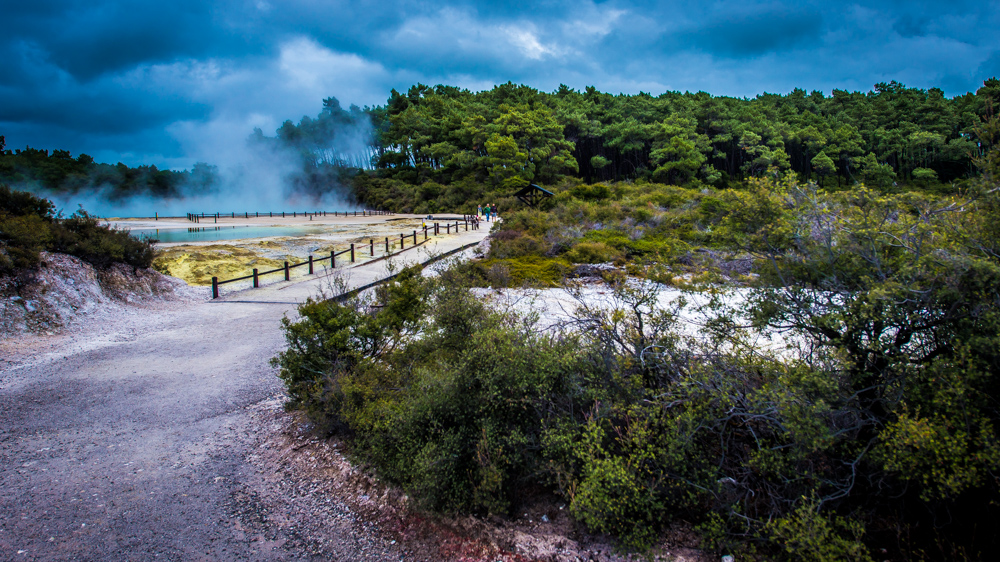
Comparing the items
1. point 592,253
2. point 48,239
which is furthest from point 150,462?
Answer: point 592,253

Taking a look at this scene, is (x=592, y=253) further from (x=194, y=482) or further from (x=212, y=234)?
(x=212, y=234)

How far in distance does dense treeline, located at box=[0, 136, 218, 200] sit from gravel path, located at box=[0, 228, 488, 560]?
67.2 metres

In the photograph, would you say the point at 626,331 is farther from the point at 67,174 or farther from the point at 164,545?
the point at 67,174

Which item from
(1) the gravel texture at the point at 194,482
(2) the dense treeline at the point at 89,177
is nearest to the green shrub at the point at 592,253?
(1) the gravel texture at the point at 194,482

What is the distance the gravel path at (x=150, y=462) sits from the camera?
3375mm

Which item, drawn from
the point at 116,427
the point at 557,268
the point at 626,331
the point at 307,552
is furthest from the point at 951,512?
the point at 557,268

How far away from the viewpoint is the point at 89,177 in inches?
2484

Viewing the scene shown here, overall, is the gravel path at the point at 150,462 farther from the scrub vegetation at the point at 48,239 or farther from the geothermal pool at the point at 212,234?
the geothermal pool at the point at 212,234

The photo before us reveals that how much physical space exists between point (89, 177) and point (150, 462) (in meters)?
79.8

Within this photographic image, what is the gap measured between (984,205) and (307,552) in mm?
5081

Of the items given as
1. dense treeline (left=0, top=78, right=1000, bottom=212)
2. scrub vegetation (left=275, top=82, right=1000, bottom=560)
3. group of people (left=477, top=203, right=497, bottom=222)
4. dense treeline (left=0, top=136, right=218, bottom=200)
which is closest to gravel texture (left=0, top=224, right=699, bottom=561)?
scrub vegetation (left=275, top=82, right=1000, bottom=560)

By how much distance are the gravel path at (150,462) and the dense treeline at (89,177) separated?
220ft

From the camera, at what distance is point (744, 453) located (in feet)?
12.0

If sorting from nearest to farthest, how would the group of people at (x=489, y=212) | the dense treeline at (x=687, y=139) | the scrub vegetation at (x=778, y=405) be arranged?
the scrub vegetation at (x=778, y=405), the group of people at (x=489, y=212), the dense treeline at (x=687, y=139)
